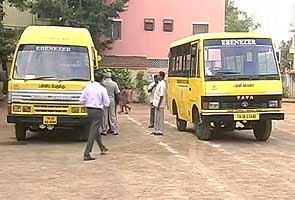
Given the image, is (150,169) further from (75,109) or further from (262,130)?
(262,130)

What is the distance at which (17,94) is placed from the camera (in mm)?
15156

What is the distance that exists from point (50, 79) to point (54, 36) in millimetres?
1447

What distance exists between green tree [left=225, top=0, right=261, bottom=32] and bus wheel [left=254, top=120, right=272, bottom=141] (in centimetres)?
5758

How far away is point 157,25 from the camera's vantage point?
44875 millimetres

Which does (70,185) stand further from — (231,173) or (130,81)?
(130,81)

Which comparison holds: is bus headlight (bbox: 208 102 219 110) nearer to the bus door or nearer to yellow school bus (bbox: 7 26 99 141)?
the bus door

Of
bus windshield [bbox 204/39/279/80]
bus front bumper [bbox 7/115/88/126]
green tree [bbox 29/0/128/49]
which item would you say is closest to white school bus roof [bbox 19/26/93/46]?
bus front bumper [bbox 7/115/88/126]

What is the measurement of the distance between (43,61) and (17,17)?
2696 cm

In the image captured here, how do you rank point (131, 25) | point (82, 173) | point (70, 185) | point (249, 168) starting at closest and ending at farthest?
point (70, 185)
point (82, 173)
point (249, 168)
point (131, 25)

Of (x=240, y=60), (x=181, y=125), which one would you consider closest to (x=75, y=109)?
(x=240, y=60)

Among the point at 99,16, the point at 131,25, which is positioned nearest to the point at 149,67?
the point at 131,25

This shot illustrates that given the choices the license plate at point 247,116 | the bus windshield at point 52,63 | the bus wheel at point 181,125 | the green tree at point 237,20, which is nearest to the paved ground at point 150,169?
the license plate at point 247,116

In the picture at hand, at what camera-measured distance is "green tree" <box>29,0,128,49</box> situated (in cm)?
3728

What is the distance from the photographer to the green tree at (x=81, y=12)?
122 feet
